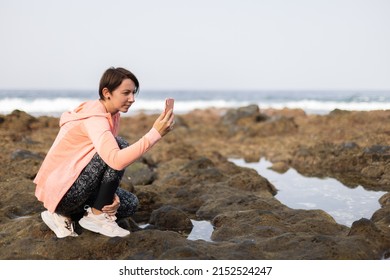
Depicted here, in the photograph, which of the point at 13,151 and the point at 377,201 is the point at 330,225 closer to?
the point at 377,201

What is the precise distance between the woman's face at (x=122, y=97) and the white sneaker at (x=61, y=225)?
0.98 m

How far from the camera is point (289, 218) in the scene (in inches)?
191

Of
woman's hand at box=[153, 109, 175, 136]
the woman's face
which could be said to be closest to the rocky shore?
woman's hand at box=[153, 109, 175, 136]

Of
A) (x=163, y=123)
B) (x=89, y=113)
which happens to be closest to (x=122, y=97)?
(x=89, y=113)

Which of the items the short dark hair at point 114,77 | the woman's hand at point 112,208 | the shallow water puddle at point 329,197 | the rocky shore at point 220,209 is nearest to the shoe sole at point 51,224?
the rocky shore at point 220,209

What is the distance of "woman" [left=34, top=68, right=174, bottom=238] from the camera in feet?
12.1

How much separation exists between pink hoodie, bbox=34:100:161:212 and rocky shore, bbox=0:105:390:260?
1.37 ft

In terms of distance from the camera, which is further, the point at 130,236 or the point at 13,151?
the point at 13,151

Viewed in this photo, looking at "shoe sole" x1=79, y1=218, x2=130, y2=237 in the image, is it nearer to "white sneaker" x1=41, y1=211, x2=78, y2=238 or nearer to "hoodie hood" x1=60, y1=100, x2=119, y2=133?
"white sneaker" x1=41, y1=211, x2=78, y2=238

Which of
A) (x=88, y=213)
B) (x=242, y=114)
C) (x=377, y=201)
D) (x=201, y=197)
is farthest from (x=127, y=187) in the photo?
(x=242, y=114)

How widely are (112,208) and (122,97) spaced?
909 mm

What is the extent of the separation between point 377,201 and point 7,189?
180 inches

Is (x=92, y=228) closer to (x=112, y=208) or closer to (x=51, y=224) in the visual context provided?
(x=112, y=208)
